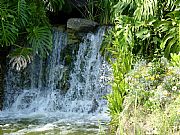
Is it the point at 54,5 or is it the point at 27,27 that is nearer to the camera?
the point at 27,27

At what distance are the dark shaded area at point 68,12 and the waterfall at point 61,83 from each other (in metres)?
1.15

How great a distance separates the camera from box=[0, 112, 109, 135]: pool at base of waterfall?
22.6ft

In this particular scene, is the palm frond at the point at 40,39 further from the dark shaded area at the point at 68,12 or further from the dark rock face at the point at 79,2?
the dark rock face at the point at 79,2

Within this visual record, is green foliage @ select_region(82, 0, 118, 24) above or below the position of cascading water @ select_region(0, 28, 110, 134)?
above

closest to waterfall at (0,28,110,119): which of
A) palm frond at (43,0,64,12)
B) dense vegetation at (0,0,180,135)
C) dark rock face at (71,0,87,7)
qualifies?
dense vegetation at (0,0,180,135)

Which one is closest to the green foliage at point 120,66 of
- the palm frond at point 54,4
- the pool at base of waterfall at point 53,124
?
the pool at base of waterfall at point 53,124

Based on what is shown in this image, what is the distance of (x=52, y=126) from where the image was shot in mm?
7230

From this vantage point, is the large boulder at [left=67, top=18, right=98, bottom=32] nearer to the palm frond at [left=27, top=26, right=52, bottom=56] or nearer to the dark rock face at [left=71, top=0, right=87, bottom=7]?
the palm frond at [left=27, top=26, right=52, bottom=56]

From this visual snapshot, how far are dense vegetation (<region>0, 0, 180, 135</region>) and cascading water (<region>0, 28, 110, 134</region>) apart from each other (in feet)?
→ 1.29

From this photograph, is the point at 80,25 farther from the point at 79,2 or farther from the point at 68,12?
the point at 79,2

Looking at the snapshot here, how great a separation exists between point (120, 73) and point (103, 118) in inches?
80.7

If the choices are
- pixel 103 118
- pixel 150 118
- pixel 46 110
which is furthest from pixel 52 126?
pixel 150 118

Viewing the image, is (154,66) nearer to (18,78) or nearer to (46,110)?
(46,110)

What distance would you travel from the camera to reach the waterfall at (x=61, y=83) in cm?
891
